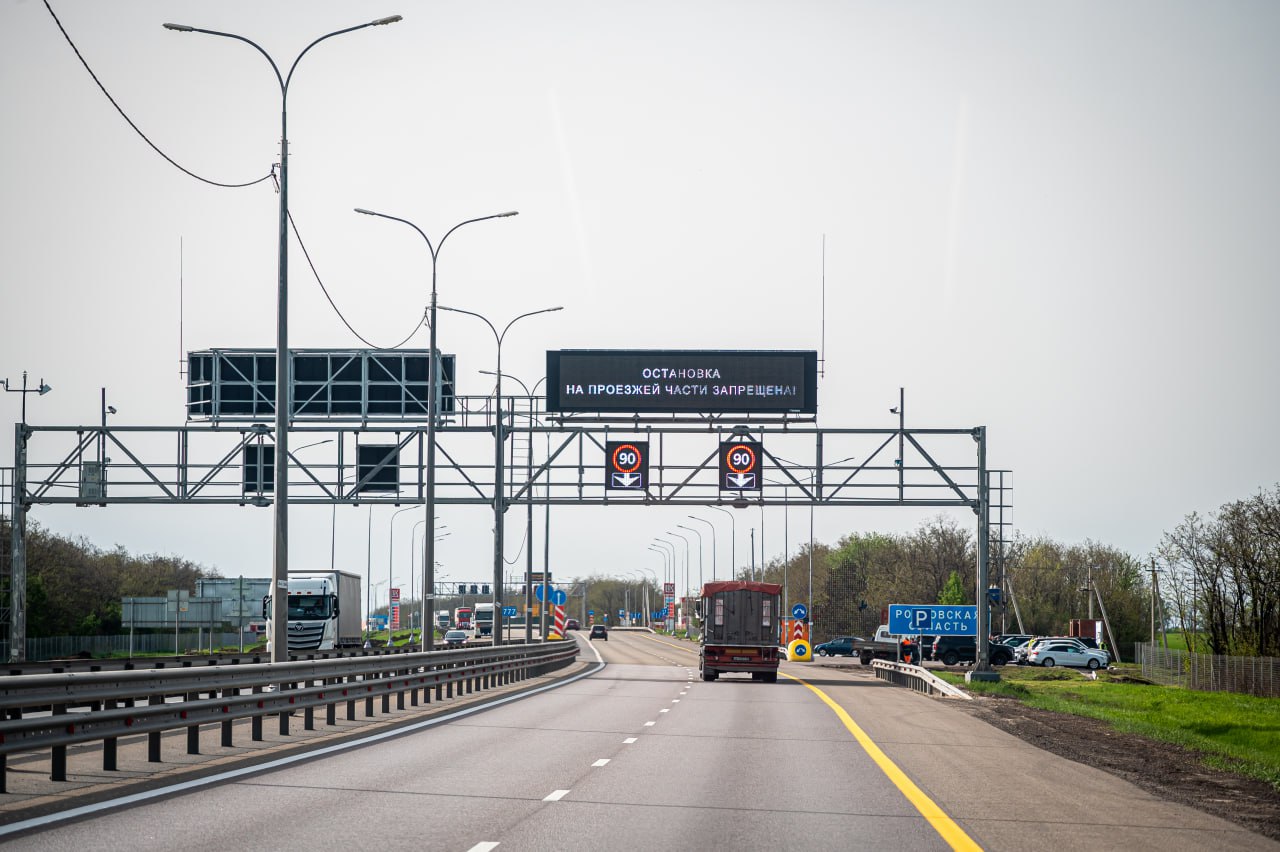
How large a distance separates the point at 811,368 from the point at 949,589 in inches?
1982

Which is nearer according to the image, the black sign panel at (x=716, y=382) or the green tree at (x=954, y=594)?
the black sign panel at (x=716, y=382)

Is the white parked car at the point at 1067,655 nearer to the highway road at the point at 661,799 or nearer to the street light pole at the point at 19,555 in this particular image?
the street light pole at the point at 19,555

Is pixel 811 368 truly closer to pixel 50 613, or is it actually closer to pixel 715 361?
pixel 715 361

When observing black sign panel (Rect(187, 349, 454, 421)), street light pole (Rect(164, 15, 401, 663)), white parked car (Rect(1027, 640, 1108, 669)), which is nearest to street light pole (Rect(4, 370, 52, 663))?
black sign panel (Rect(187, 349, 454, 421))

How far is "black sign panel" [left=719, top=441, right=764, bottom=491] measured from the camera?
49.6m

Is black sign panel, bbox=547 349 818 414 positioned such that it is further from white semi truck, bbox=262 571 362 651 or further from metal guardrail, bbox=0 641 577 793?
metal guardrail, bbox=0 641 577 793

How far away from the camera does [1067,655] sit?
73.6 meters

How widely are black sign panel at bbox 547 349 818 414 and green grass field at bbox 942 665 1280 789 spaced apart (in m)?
10.8

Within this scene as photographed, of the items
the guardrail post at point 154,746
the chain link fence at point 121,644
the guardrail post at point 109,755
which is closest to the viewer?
the guardrail post at point 109,755

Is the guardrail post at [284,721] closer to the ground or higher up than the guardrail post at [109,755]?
closer to the ground

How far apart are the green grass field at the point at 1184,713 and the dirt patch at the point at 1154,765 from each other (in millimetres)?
455

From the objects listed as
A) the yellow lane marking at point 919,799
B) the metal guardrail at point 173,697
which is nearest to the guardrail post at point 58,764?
the metal guardrail at point 173,697

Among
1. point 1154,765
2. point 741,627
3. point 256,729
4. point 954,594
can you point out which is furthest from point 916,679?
point 954,594

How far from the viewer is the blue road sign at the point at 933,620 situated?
170ft
